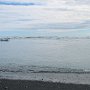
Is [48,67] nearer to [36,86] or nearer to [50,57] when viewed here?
[36,86]

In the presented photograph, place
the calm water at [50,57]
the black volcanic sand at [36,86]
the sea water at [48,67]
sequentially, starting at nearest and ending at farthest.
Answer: the black volcanic sand at [36,86], the sea water at [48,67], the calm water at [50,57]

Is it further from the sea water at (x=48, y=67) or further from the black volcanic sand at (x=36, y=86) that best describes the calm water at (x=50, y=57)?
the black volcanic sand at (x=36, y=86)

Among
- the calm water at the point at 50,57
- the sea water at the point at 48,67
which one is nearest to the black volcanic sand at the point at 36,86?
the sea water at the point at 48,67

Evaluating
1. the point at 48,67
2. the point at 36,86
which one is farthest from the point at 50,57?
the point at 36,86

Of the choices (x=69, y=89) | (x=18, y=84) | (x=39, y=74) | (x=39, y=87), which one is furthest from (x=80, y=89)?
(x=39, y=74)

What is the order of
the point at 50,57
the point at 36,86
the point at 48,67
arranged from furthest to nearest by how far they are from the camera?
the point at 50,57, the point at 48,67, the point at 36,86

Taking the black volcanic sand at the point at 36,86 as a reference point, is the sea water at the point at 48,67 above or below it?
below

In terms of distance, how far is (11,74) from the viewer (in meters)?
29.5

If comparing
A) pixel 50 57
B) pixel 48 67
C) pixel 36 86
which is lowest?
pixel 50 57

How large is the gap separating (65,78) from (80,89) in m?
7.33

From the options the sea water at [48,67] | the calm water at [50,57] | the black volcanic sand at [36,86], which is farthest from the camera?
the calm water at [50,57]

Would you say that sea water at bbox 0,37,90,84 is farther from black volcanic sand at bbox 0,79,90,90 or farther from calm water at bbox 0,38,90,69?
black volcanic sand at bbox 0,79,90,90

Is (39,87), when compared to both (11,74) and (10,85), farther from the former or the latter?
(11,74)

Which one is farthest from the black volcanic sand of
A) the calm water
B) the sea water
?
the calm water
